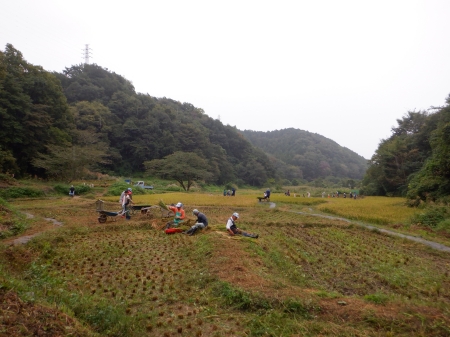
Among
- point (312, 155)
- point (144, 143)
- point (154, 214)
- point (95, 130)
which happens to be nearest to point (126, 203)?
point (154, 214)

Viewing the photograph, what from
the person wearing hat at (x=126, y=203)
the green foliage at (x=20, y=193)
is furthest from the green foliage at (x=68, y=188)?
the person wearing hat at (x=126, y=203)

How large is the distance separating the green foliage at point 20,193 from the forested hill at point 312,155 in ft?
248

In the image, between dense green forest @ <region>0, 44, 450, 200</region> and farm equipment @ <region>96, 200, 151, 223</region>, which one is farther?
dense green forest @ <region>0, 44, 450, 200</region>

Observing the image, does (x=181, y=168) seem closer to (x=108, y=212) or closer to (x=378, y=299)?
(x=108, y=212)

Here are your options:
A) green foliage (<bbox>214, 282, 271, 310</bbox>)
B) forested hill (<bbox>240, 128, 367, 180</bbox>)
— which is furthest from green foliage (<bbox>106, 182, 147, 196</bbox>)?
forested hill (<bbox>240, 128, 367, 180</bbox>)

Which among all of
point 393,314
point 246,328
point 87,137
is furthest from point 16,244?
point 87,137

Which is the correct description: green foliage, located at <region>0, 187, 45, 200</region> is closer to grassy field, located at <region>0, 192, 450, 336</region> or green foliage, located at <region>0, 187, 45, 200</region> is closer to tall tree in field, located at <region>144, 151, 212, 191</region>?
grassy field, located at <region>0, 192, 450, 336</region>

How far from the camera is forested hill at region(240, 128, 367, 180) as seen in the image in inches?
3868

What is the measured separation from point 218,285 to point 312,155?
3937 inches

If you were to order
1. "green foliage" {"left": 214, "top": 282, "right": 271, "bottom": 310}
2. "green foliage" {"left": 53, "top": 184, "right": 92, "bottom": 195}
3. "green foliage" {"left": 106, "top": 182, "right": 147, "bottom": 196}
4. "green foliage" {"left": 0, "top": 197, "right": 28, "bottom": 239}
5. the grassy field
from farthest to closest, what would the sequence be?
1. "green foliage" {"left": 106, "top": 182, "right": 147, "bottom": 196}
2. "green foliage" {"left": 53, "top": 184, "right": 92, "bottom": 195}
3. "green foliage" {"left": 0, "top": 197, "right": 28, "bottom": 239}
4. "green foliage" {"left": 214, "top": 282, "right": 271, "bottom": 310}
5. the grassy field

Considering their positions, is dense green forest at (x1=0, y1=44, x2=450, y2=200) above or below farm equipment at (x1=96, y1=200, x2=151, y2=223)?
above

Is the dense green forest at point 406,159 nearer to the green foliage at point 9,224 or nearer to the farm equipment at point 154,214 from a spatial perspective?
the farm equipment at point 154,214

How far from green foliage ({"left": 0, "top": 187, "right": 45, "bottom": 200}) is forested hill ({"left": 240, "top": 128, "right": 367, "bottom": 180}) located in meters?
75.6

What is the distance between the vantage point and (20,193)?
24.3 metres
